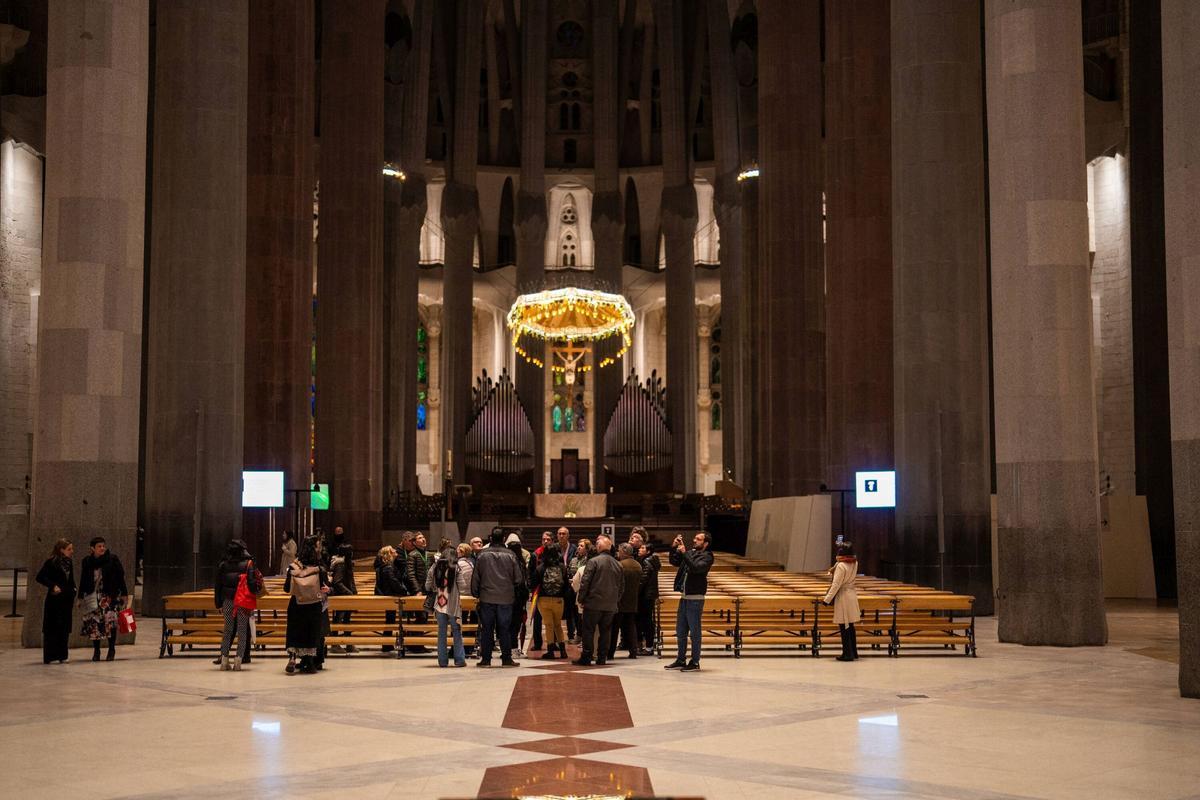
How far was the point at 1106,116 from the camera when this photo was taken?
1194 inches

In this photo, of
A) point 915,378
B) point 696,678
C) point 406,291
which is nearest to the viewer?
point 696,678

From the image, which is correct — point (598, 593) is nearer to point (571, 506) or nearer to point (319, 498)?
point (319, 498)

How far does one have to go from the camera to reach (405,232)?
39344 mm

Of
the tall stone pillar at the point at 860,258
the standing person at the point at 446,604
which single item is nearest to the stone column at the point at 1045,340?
the standing person at the point at 446,604

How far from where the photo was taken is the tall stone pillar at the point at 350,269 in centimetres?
2786

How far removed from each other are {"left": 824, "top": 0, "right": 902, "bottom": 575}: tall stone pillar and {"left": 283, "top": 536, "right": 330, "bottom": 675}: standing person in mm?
12219

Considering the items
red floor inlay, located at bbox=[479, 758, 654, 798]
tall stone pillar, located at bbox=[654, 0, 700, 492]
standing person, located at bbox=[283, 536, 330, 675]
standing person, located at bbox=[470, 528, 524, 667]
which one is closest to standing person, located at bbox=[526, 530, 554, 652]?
standing person, located at bbox=[470, 528, 524, 667]

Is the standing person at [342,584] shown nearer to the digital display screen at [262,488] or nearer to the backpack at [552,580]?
the backpack at [552,580]

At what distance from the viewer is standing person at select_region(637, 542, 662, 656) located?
12.8 m

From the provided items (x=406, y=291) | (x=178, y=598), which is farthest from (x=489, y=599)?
(x=406, y=291)

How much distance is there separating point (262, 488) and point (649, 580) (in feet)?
27.4

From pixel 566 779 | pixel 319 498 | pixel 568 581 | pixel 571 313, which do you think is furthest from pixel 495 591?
pixel 571 313

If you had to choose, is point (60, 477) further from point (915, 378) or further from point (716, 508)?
point (716, 508)

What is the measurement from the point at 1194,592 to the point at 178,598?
29.6ft
